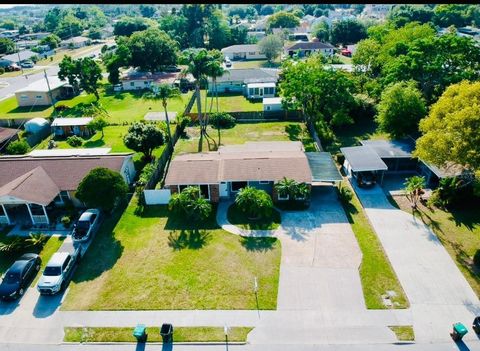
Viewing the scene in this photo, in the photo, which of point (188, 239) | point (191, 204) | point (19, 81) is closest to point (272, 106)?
point (191, 204)

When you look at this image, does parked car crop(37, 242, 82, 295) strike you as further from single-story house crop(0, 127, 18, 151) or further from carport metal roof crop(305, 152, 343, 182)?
single-story house crop(0, 127, 18, 151)

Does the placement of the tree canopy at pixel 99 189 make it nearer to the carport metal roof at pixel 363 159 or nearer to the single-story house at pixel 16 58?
the carport metal roof at pixel 363 159

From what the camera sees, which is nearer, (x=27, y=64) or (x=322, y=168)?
(x=322, y=168)

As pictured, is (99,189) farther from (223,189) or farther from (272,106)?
(272,106)

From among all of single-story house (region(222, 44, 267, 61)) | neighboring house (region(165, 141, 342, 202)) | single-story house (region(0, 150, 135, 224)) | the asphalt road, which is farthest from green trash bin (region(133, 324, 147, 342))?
single-story house (region(222, 44, 267, 61))

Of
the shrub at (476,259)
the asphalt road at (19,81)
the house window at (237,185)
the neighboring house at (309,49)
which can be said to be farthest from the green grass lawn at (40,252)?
the neighboring house at (309,49)
